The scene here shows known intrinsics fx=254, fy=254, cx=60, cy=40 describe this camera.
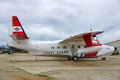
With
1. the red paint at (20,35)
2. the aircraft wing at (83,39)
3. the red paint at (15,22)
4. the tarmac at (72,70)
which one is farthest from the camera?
the red paint at (15,22)

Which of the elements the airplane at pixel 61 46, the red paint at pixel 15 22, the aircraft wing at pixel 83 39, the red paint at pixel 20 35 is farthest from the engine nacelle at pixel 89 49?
the red paint at pixel 15 22

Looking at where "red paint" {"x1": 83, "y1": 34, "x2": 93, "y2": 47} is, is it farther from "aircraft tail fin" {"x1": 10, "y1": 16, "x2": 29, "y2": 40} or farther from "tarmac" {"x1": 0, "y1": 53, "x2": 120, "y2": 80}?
"aircraft tail fin" {"x1": 10, "y1": 16, "x2": 29, "y2": 40}

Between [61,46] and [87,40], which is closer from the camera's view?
[87,40]

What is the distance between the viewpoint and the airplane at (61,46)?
104 ft

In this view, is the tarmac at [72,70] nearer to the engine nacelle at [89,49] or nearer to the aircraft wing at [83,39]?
the aircraft wing at [83,39]

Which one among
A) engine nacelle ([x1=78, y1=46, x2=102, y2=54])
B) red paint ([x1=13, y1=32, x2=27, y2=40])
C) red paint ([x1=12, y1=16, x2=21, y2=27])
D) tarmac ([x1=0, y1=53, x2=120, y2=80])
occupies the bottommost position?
tarmac ([x1=0, y1=53, x2=120, y2=80])

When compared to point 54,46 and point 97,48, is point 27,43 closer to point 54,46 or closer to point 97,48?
point 54,46

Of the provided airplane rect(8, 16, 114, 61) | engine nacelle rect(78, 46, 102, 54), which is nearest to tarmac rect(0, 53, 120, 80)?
engine nacelle rect(78, 46, 102, 54)

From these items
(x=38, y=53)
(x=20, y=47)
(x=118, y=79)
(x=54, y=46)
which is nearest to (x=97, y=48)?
(x=54, y=46)

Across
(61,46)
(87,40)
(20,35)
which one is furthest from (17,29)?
(87,40)

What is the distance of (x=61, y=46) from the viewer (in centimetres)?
3306

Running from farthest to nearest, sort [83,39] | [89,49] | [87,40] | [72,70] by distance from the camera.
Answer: [83,39] → [89,49] → [87,40] → [72,70]

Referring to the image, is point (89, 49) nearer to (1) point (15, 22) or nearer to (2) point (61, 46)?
(2) point (61, 46)

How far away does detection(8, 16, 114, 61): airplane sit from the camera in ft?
104
